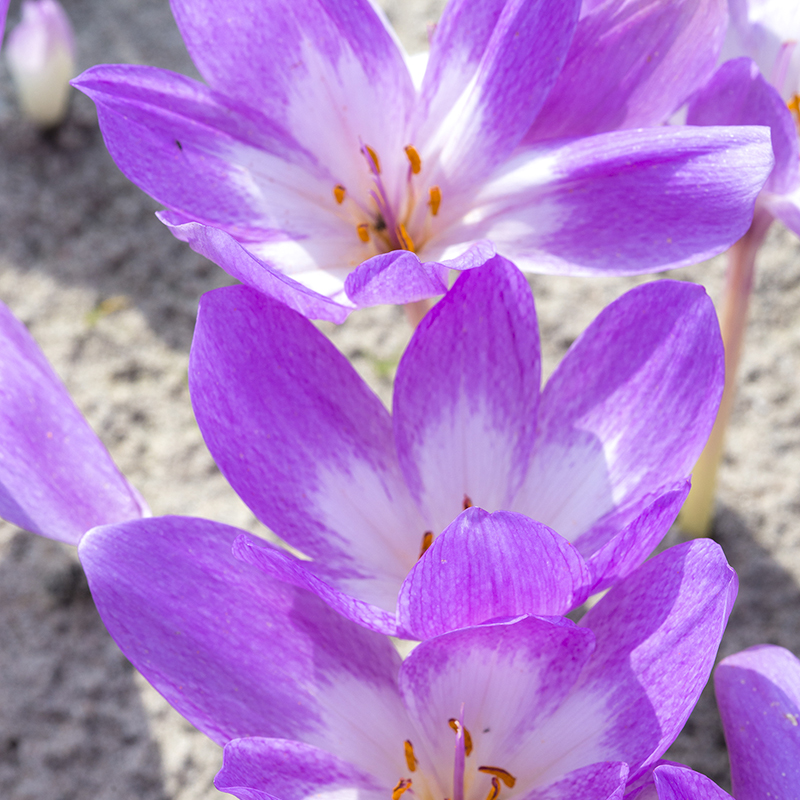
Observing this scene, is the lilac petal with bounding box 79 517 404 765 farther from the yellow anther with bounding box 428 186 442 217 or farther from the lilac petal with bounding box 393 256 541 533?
the yellow anther with bounding box 428 186 442 217

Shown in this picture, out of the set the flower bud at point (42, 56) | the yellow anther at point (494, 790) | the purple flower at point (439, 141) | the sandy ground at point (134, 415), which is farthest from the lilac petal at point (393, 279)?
the flower bud at point (42, 56)

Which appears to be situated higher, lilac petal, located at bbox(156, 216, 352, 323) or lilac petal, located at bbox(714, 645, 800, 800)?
lilac petal, located at bbox(156, 216, 352, 323)

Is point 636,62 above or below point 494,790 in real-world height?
above

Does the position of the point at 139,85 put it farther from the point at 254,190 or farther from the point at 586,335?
the point at 586,335

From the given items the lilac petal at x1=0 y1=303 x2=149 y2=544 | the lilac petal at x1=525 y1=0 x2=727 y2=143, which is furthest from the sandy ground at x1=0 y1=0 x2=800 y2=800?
the lilac petal at x1=525 y1=0 x2=727 y2=143

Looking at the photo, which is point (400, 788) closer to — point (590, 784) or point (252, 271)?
point (590, 784)

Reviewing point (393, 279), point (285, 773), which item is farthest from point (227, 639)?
point (393, 279)
